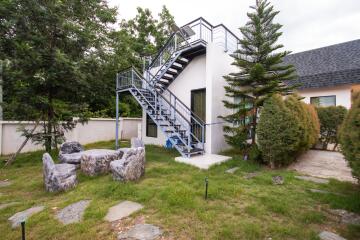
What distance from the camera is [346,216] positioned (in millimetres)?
3037

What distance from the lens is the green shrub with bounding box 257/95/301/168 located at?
5.23 metres

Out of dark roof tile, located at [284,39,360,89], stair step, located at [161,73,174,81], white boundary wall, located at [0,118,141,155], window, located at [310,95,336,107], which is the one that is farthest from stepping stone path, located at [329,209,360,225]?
white boundary wall, located at [0,118,141,155]

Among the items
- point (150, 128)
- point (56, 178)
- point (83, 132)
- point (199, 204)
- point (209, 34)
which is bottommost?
point (199, 204)

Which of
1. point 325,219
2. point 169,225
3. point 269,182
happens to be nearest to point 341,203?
point 325,219

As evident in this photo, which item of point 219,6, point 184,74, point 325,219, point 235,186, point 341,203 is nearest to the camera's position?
point 325,219

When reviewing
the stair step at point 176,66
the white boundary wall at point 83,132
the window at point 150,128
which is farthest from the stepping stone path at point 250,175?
the white boundary wall at point 83,132

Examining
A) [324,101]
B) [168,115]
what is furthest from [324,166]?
[324,101]

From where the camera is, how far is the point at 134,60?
16438 millimetres

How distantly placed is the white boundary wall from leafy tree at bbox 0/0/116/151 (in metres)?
1.53

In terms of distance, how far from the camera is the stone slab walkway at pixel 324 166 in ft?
16.1

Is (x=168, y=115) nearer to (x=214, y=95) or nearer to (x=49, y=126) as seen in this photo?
(x=214, y=95)

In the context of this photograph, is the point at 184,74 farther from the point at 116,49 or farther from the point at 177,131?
the point at 116,49

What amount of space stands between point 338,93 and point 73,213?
466 inches

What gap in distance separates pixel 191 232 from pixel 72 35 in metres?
8.18
